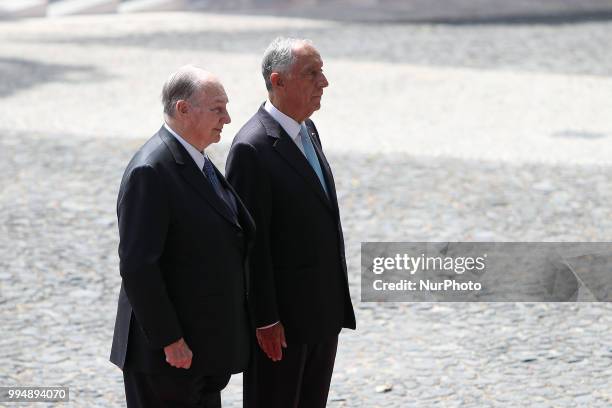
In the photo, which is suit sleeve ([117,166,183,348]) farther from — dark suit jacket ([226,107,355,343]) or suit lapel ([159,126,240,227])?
dark suit jacket ([226,107,355,343])

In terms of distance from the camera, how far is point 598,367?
6.48 m

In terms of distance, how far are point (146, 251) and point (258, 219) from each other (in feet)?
1.89

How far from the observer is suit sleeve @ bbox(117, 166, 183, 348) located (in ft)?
13.1

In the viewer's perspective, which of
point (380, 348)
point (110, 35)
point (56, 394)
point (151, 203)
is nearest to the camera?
point (151, 203)

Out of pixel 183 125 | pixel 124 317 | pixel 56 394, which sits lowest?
pixel 56 394

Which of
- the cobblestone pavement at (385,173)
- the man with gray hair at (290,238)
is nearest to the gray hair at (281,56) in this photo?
the man with gray hair at (290,238)

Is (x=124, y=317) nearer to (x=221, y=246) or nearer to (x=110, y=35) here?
(x=221, y=246)

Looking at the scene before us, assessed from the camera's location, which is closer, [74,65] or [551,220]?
[551,220]

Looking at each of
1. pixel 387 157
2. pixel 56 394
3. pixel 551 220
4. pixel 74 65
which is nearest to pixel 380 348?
pixel 56 394

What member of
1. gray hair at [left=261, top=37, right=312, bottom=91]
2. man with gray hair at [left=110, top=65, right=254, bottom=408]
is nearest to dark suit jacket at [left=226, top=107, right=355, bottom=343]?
man with gray hair at [left=110, top=65, right=254, bottom=408]

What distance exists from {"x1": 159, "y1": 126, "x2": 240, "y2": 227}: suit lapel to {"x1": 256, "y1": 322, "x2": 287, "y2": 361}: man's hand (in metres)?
0.52

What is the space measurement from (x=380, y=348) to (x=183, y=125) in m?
3.10

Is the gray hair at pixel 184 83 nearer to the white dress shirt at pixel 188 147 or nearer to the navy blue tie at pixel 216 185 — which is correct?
the white dress shirt at pixel 188 147

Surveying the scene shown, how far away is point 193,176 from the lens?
4156 millimetres
